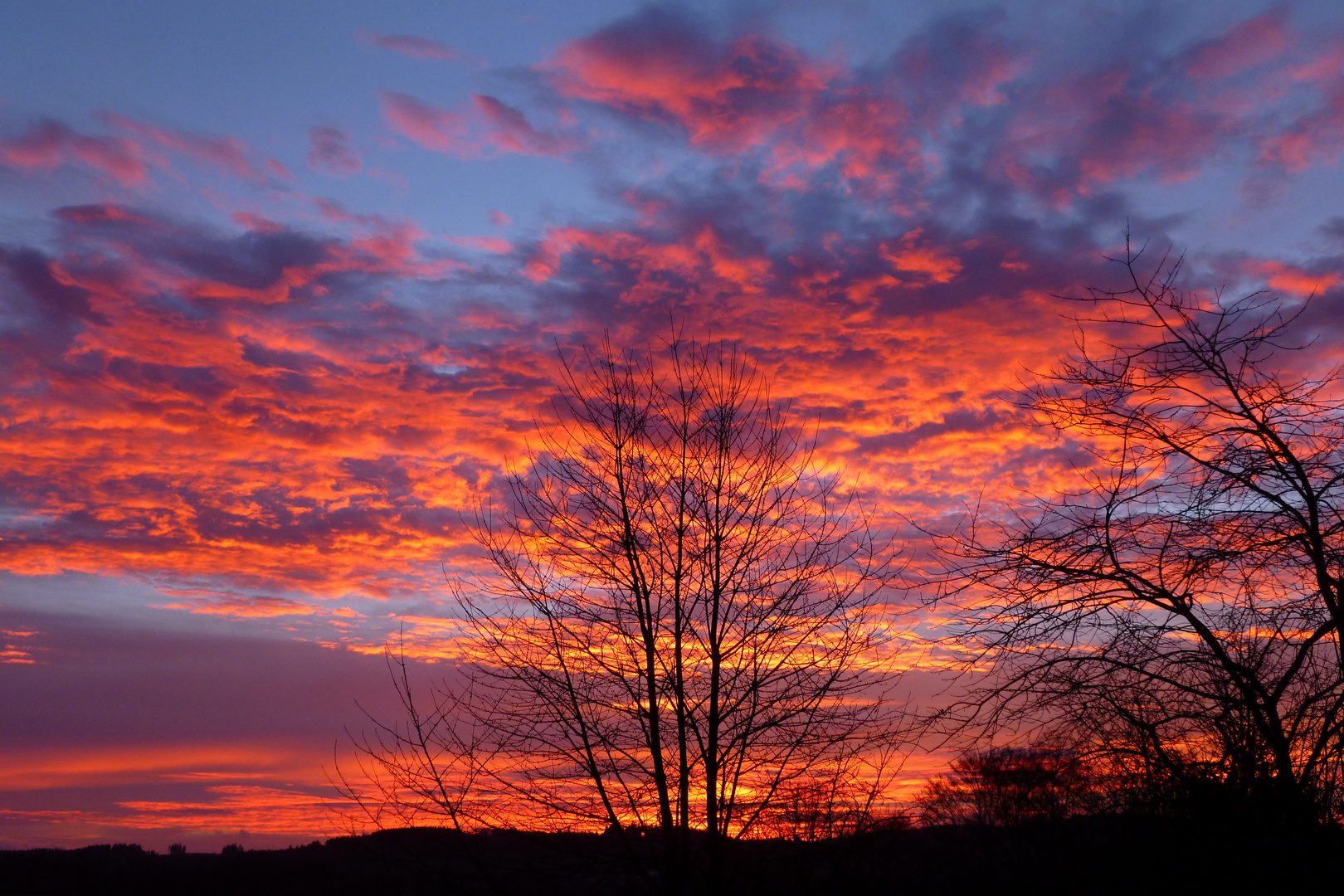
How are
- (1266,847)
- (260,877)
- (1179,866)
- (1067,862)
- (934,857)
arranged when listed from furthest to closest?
(260,877) → (934,857) → (1067,862) → (1179,866) → (1266,847)

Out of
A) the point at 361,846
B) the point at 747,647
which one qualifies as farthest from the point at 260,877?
the point at 747,647

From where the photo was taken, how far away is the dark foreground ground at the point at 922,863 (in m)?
8.92

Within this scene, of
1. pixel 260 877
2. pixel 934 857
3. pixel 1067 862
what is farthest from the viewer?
pixel 260 877

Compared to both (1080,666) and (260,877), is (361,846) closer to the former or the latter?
Answer: (1080,666)

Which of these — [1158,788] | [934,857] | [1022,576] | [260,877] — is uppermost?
[1022,576]

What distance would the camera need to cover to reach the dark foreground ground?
8922 millimetres

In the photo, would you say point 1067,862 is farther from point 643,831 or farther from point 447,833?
point 447,833

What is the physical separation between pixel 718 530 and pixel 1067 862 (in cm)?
572

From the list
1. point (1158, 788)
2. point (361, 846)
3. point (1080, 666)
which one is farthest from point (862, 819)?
point (361, 846)

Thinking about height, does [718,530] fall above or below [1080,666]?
above

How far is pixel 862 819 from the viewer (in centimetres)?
930

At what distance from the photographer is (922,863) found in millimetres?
11766

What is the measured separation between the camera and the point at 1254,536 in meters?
9.25

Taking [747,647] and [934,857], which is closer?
[747,647]
